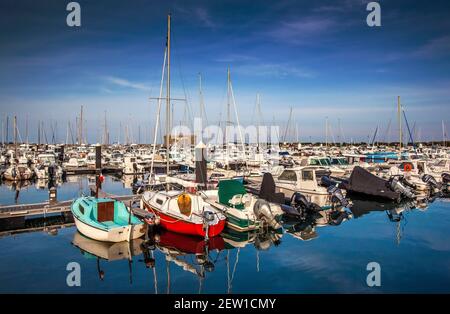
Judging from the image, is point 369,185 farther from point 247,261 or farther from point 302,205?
point 247,261

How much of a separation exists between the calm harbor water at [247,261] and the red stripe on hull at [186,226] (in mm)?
394

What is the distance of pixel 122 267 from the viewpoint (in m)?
13.6

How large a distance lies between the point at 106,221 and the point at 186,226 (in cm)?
412

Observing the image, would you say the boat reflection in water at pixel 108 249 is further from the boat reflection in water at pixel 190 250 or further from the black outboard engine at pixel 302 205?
the black outboard engine at pixel 302 205

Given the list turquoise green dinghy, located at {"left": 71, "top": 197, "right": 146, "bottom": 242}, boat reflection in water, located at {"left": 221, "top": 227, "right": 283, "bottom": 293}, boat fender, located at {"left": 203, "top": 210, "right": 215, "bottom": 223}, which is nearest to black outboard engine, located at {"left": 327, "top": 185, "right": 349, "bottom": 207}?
boat reflection in water, located at {"left": 221, "top": 227, "right": 283, "bottom": 293}


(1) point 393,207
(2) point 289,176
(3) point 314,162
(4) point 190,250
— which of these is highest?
(3) point 314,162

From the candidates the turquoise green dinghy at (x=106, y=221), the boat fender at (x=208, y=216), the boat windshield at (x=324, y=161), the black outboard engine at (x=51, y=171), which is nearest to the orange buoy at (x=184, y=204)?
the boat fender at (x=208, y=216)

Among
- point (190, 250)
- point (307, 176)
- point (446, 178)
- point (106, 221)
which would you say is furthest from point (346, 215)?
point (446, 178)

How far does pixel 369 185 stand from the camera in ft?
92.3

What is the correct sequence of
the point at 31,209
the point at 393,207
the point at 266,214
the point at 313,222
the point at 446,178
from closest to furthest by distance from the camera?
the point at 266,214 < the point at 31,209 < the point at 313,222 < the point at 393,207 < the point at 446,178

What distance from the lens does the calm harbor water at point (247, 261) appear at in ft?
39.2

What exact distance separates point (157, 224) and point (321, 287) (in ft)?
30.5

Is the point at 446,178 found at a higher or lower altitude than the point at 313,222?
higher

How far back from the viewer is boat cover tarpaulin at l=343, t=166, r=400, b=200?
89.2 feet
